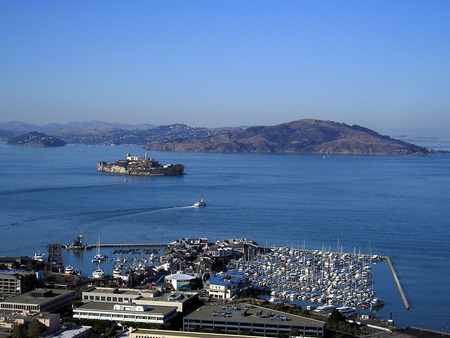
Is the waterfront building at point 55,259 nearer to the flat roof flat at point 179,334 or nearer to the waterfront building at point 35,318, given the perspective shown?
the waterfront building at point 35,318

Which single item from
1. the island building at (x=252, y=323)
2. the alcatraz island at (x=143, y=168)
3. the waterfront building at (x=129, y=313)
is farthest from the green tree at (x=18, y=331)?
the alcatraz island at (x=143, y=168)

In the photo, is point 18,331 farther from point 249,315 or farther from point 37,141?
point 37,141

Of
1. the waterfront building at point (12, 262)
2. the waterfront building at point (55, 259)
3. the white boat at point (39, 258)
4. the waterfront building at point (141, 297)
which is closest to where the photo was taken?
the waterfront building at point (141, 297)

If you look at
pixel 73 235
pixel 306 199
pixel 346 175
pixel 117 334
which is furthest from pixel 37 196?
pixel 346 175

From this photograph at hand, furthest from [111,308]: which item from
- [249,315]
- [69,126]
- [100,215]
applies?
[69,126]

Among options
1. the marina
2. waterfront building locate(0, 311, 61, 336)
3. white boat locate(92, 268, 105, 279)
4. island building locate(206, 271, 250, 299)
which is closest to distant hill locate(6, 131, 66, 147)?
the marina

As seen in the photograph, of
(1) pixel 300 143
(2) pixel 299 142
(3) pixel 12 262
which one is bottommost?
(3) pixel 12 262

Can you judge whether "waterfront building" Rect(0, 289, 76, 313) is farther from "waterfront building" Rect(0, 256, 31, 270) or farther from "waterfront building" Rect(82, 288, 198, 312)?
"waterfront building" Rect(0, 256, 31, 270)
